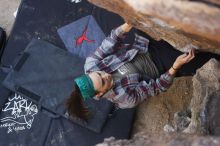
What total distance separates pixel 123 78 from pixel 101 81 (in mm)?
234

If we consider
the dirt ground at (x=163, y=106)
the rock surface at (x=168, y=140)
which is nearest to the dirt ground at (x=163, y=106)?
the dirt ground at (x=163, y=106)

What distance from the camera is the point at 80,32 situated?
3076 millimetres

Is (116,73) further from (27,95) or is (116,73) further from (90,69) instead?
(27,95)

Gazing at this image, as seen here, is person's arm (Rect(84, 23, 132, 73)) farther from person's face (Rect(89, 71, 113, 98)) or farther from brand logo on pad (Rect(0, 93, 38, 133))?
brand logo on pad (Rect(0, 93, 38, 133))

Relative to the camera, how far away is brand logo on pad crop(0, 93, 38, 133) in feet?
9.27

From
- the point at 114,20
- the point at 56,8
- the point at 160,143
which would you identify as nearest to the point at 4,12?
the point at 56,8

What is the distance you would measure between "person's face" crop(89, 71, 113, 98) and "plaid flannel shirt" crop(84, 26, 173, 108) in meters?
0.12

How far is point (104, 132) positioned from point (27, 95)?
58 cm

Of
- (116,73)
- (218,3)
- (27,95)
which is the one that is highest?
(218,3)

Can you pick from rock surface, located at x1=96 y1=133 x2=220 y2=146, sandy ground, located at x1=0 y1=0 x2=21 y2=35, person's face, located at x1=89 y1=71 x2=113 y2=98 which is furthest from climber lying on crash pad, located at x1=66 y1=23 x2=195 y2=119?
sandy ground, located at x1=0 y1=0 x2=21 y2=35

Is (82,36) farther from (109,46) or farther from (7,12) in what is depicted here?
(7,12)

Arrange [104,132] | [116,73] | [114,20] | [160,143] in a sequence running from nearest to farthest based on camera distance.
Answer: [160,143] < [116,73] < [104,132] < [114,20]

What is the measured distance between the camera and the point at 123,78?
232 centimetres

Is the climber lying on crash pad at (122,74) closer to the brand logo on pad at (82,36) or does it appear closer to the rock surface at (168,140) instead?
the brand logo on pad at (82,36)
